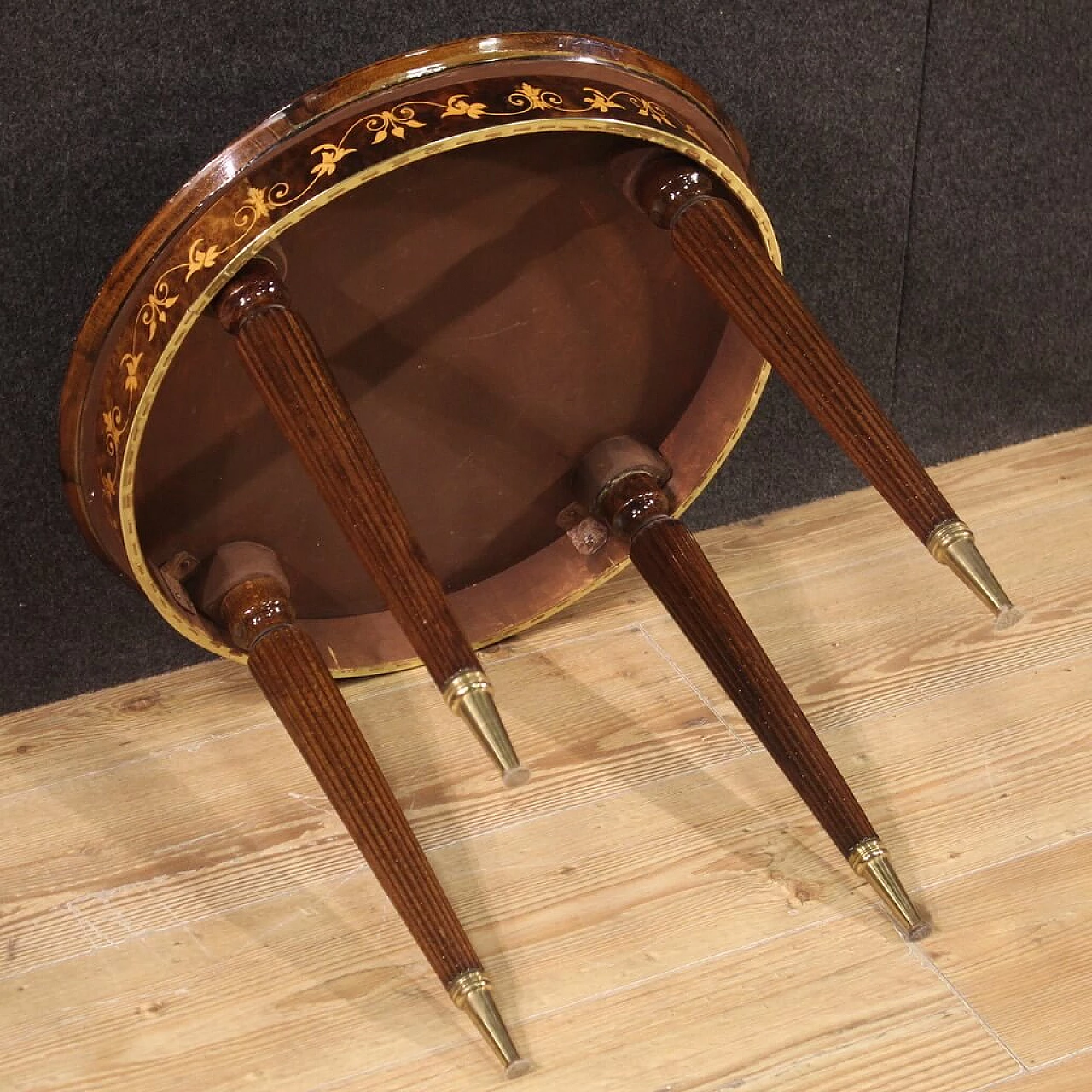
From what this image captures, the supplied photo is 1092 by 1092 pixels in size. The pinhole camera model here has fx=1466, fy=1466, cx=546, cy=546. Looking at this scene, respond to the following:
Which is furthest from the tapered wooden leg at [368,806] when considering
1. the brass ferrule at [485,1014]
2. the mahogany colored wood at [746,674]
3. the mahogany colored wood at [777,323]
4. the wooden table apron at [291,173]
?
the mahogany colored wood at [777,323]

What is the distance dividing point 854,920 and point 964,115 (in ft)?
2.74

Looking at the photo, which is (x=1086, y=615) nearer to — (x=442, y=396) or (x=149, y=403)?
(x=442, y=396)

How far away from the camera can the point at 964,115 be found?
1.46 metres

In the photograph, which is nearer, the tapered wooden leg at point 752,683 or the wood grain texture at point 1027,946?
the wood grain texture at point 1027,946

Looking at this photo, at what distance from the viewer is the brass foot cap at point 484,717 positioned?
2.85ft

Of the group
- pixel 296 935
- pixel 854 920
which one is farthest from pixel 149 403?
pixel 854 920

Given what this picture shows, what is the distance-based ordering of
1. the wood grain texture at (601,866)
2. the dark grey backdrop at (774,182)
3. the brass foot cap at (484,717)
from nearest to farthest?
the brass foot cap at (484,717) → the wood grain texture at (601,866) → the dark grey backdrop at (774,182)

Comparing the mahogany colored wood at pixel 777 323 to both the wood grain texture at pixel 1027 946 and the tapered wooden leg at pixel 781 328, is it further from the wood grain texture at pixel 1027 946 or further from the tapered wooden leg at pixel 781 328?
the wood grain texture at pixel 1027 946

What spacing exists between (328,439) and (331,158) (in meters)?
0.17

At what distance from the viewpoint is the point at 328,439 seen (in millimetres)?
936

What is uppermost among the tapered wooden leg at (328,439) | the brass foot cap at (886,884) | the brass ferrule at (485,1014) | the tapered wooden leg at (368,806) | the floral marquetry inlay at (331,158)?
the floral marquetry inlay at (331,158)

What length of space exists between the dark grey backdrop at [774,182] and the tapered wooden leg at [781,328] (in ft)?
1.10

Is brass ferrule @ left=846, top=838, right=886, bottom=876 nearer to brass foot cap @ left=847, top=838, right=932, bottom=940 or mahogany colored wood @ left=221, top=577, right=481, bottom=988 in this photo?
brass foot cap @ left=847, top=838, right=932, bottom=940

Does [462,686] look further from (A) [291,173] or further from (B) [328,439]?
(A) [291,173]
